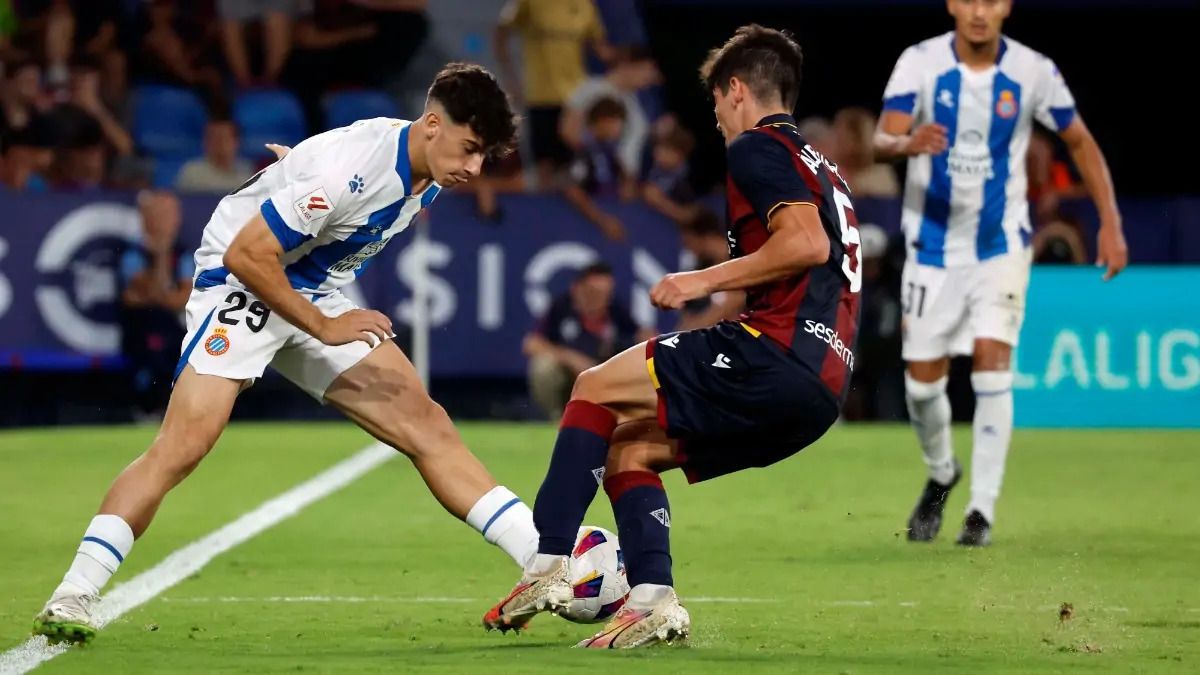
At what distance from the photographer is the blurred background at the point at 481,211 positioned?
14195 millimetres

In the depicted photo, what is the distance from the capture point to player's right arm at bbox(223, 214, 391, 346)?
239 inches

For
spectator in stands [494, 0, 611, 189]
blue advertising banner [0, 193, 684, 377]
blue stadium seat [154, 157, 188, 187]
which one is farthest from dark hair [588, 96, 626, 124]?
blue stadium seat [154, 157, 188, 187]

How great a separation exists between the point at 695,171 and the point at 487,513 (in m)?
11.3

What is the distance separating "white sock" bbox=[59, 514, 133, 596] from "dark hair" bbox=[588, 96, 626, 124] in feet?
31.5

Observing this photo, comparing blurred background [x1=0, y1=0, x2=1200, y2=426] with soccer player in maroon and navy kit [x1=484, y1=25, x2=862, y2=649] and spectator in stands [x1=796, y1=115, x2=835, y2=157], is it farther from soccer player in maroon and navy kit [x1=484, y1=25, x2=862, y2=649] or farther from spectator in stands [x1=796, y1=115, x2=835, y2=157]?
soccer player in maroon and navy kit [x1=484, y1=25, x2=862, y2=649]

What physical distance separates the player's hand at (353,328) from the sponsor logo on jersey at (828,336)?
127 centimetres

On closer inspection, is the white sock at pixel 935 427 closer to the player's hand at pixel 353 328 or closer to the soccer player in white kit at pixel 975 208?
the soccer player in white kit at pixel 975 208

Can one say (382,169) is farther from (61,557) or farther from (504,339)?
(504,339)

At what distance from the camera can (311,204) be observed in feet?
20.0

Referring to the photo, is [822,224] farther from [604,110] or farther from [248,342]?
[604,110]

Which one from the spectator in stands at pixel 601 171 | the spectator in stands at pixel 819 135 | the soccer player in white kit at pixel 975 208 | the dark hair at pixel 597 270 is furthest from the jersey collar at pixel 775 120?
the spectator in stands at pixel 819 135

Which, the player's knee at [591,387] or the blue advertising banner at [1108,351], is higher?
the player's knee at [591,387]

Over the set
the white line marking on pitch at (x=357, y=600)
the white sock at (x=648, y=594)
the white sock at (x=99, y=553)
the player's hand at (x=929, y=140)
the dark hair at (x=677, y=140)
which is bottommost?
the white line marking on pitch at (x=357, y=600)

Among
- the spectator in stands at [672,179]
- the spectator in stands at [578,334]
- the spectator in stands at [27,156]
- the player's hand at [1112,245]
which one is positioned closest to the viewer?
the player's hand at [1112,245]
